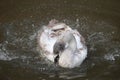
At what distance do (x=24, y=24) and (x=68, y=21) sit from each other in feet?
2.74

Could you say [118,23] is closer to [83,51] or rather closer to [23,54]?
[83,51]

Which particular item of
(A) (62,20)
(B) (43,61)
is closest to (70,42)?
(B) (43,61)

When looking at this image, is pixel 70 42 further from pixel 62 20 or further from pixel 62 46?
pixel 62 20

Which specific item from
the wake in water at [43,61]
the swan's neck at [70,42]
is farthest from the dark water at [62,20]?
the swan's neck at [70,42]

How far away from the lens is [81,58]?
21.7ft

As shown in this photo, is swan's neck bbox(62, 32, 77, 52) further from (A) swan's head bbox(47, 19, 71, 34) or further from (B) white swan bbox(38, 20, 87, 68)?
(A) swan's head bbox(47, 19, 71, 34)

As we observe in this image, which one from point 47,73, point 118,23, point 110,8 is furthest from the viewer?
point 110,8

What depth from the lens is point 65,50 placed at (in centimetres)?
655

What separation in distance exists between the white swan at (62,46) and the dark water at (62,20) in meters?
0.16

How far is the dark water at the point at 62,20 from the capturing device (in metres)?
6.55

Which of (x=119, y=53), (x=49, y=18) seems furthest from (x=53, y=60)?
(x=49, y=18)

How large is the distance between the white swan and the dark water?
6.1 inches

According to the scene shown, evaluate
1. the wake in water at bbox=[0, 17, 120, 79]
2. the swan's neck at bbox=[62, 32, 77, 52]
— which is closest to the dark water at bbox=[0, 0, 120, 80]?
the wake in water at bbox=[0, 17, 120, 79]

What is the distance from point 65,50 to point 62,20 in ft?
5.43
